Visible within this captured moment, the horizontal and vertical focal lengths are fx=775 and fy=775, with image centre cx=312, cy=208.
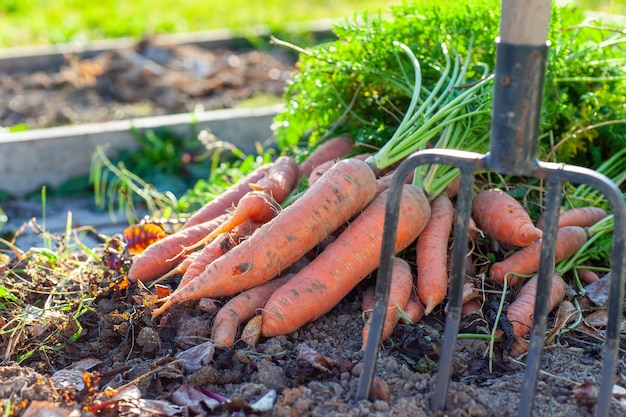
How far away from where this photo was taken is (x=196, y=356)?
2.54 meters

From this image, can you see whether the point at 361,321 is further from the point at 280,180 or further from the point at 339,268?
the point at 280,180

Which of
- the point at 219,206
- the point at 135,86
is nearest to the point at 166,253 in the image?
the point at 219,206

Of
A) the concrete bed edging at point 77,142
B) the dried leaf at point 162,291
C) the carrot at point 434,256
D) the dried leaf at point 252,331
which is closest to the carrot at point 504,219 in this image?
the carrot at point 434,256

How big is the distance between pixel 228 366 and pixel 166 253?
2.29ft

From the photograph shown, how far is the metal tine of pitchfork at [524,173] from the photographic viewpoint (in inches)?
78.7

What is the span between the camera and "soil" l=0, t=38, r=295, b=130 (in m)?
5.61

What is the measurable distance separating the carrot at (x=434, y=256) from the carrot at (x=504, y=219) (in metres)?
0.13

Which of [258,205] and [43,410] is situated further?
[258,205]

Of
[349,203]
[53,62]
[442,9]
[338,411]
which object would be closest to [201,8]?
[53,62]

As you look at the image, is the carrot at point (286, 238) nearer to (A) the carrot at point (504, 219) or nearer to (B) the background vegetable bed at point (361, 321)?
(B) the background vegetable bed at point (361, 321)

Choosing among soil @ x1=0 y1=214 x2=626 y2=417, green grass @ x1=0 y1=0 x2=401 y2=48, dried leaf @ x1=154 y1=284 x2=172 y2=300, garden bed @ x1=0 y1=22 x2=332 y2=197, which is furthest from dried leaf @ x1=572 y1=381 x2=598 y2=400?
green grass @ x1=0 y1=0 x2=401 y2=48

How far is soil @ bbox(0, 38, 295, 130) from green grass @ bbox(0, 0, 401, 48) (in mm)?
713

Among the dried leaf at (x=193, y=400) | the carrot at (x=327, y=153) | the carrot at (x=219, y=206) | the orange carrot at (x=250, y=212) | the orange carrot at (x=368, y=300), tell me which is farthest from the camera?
the carrot at (x=327, y=153)

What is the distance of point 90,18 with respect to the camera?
7648mm
